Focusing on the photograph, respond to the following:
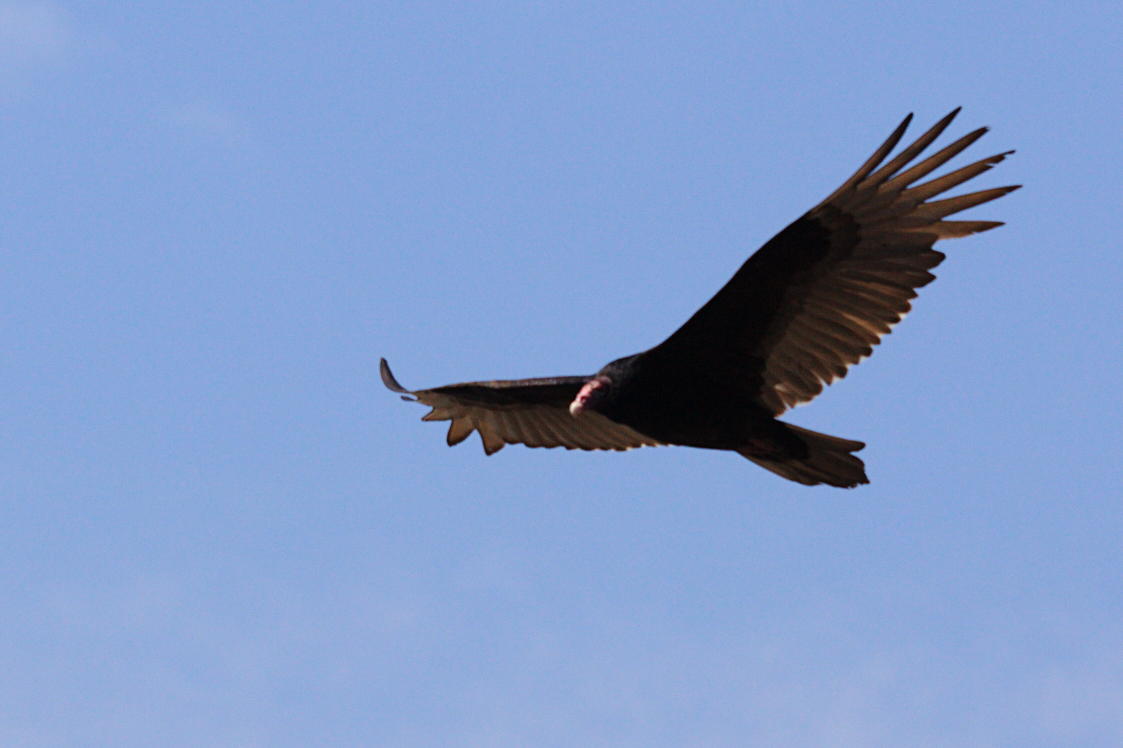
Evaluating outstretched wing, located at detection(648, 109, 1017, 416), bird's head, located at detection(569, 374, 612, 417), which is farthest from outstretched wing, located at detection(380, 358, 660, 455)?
outstretched wing, located at detection(648, 109, 1017, 416)

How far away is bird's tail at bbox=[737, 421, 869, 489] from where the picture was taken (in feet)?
23.7

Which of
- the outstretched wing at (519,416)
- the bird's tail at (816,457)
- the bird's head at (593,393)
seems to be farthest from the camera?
the outstretched wing at (519,416)

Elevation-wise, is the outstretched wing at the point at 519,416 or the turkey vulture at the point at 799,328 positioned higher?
the outstretched wing at the point at 519,416

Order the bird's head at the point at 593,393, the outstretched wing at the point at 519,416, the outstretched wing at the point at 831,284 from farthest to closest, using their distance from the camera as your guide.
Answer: the outstretched wing at the point at 519,416 → the bird's head at the point at 593,393 → the outstretched wing at the point at 831,284

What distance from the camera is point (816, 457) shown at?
23.9 feet

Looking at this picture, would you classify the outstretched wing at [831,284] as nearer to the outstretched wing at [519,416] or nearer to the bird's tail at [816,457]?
the bird's tail at [816,457]

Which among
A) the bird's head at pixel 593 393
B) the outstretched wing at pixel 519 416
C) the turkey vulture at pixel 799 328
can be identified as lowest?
the turkey vulture at pixel 799 328

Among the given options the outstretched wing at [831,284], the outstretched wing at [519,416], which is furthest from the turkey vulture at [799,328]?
the outstretched wing at [519,416]

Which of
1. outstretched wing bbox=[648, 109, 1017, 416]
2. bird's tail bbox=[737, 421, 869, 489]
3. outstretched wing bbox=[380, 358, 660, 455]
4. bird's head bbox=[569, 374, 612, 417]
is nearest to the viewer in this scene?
outstretched wing bbox=[648, 109, 1017, 416]

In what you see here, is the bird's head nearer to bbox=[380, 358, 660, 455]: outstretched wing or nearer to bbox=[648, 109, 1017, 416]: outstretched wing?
bbox=[648, 109, 1017, 416]: outstretched wing

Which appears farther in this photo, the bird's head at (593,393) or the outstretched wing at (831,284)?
the bird's head at (593,393)

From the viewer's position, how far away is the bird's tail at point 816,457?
23.7ft

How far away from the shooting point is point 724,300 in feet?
23.6

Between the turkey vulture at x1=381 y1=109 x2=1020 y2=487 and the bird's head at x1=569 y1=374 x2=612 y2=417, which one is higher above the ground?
the bird's head at x1=569 y1=374 x2=612 y2=417
